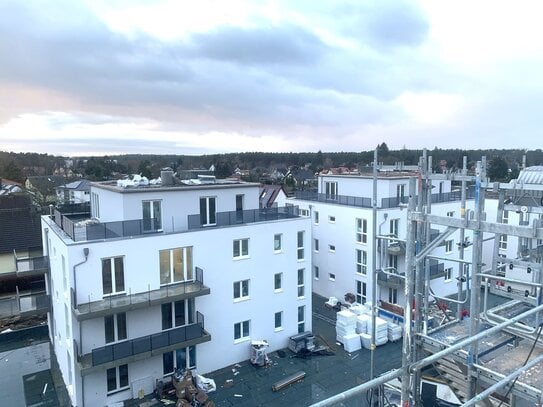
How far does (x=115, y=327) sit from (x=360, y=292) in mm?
14507

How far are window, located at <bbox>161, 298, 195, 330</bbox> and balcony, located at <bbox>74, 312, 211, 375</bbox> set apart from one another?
61 centimetres

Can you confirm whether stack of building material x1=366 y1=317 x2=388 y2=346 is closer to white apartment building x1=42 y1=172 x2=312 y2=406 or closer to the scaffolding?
white apartment building x1=42 y1=172 x2=312 y2=406

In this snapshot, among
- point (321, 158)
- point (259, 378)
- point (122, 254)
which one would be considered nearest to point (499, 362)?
point (259, 378)

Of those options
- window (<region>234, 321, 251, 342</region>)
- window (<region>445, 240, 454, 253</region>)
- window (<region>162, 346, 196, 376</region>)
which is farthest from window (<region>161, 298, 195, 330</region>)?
window (<region>445, 240, 454, 253</region>)

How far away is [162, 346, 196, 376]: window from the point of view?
1609 centimetres

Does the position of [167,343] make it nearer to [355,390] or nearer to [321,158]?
[355,390]

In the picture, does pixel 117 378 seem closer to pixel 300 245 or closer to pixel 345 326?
pixel 300 245

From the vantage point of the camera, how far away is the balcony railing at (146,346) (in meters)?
13.7

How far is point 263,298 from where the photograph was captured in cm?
1856

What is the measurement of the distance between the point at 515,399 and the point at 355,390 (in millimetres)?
6745

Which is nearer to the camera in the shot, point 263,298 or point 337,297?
point 263,298

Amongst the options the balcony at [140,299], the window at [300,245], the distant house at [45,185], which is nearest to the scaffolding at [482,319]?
the balcony at [140,299]

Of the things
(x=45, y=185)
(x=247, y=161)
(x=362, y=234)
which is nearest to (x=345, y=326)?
(x=362, y=234)

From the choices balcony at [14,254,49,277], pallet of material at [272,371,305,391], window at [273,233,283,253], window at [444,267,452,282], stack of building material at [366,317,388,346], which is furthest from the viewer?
window at [444,267,452,282]
